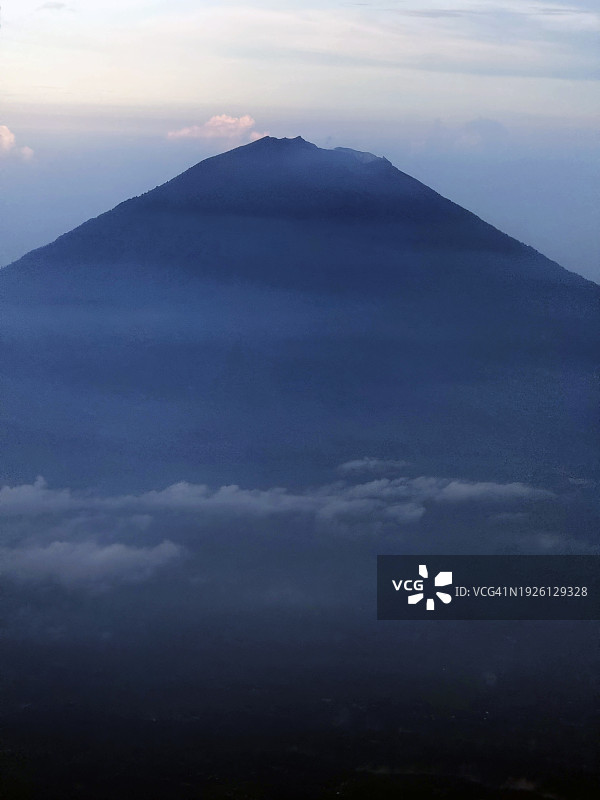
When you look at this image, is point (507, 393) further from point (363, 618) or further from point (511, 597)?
point (363, 618)

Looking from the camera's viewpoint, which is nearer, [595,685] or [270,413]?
[595,685]

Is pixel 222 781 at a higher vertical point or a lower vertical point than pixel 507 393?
lower

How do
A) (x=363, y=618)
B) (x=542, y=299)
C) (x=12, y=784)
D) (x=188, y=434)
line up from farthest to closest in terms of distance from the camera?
(x=542, y=299) → (x=188, y=434) → (x=363, y=618) → (x=12, y=784)

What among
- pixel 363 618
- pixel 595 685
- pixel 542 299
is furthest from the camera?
pixel 542 299

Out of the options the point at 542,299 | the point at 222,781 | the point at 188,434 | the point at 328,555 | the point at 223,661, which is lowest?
A: the point at 222,781

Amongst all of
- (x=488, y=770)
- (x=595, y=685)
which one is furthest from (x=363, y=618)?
(x=488, y=770)

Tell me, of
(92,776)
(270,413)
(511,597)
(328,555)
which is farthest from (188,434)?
(92,776)
